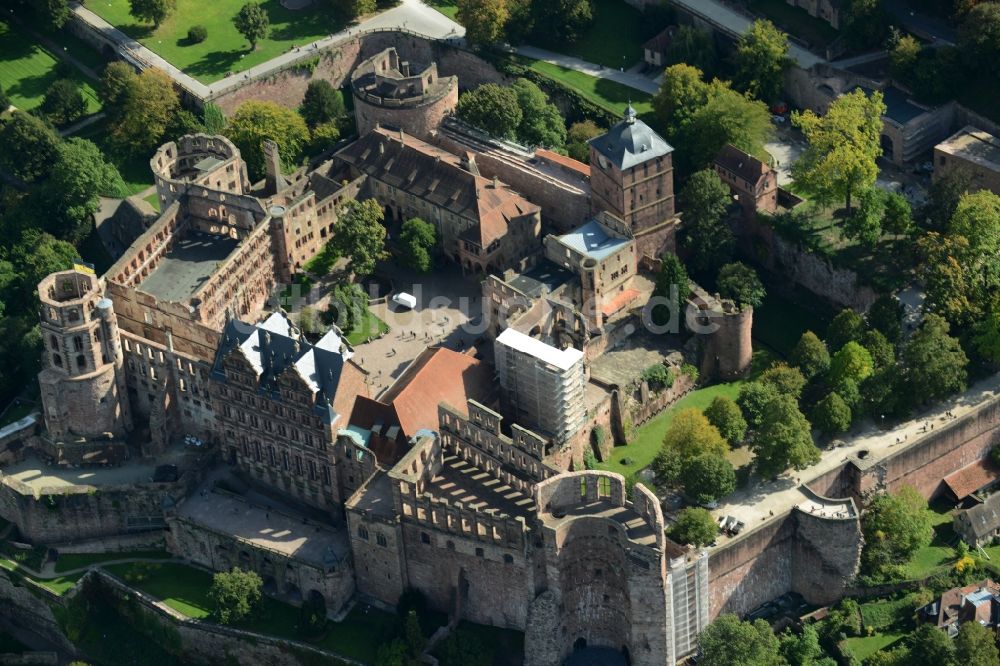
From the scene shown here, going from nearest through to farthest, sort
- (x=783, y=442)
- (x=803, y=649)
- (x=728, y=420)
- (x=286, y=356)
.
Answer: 1. (x=803, y=649)
2. (x=783, y=442)
3. (x=286, y=356)
4. (x=728, y=420)

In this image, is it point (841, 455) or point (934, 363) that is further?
point (934, 363)

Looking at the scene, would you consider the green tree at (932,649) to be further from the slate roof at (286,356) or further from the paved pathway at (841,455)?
the slate roof at (286,356)

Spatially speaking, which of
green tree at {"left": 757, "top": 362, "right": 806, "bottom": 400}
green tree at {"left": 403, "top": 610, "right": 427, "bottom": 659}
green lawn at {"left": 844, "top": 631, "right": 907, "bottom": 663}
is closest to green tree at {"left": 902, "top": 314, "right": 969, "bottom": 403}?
green tree at {"left": 757, "top": 362, "right": 806, "bottom": 400}

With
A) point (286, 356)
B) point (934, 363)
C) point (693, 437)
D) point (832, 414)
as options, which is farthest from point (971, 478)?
point (286, 356)

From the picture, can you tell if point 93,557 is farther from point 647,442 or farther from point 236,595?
point 647,442

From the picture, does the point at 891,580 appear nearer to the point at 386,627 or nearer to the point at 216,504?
the point at 386,627

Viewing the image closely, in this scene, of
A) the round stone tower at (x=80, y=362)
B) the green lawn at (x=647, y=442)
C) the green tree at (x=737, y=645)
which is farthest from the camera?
the green lawn at (x=647, y=442)

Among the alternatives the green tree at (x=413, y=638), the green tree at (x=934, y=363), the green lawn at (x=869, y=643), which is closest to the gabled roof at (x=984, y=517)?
the green tree at (x=934, y=363)
